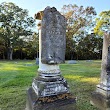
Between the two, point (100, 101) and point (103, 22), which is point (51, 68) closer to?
point (100, 101)

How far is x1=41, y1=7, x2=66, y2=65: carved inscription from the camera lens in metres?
3.67

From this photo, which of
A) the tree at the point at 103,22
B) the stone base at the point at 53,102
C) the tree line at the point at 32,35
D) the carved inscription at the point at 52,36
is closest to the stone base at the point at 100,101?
the stone base at the point at 53,102

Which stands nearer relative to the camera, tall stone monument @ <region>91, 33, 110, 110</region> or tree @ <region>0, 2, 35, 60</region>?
tall stone monument @ <region>91, 33, 110, 110</region>

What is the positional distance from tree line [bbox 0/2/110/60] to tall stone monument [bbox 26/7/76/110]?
29.1 m

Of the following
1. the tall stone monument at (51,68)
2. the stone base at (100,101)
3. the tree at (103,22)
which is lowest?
the stone base at (100,101)

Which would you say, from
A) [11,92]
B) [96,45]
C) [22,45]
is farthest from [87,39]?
[11,92]

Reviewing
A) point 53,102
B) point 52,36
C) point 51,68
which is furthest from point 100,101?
point 52,36

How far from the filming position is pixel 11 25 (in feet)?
117

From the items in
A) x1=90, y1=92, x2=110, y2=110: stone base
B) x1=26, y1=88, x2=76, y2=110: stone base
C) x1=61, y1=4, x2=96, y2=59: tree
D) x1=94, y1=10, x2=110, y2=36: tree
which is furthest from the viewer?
x1=61, y1=4, x2=96, y2=59: tree

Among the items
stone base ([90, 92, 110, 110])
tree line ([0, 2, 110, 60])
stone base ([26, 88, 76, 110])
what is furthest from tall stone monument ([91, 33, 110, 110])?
tree line ([0, 2, 110, 60])

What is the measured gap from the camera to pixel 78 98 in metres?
5.13

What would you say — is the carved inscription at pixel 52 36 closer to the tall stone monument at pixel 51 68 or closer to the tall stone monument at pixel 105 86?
the tall stone monument at pixel 51 68

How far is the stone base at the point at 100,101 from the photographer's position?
13.9ft

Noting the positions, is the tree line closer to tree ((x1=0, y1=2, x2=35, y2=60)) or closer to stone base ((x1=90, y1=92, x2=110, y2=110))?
tree ((x1=0, y1=2, x2=35, y2=60))
